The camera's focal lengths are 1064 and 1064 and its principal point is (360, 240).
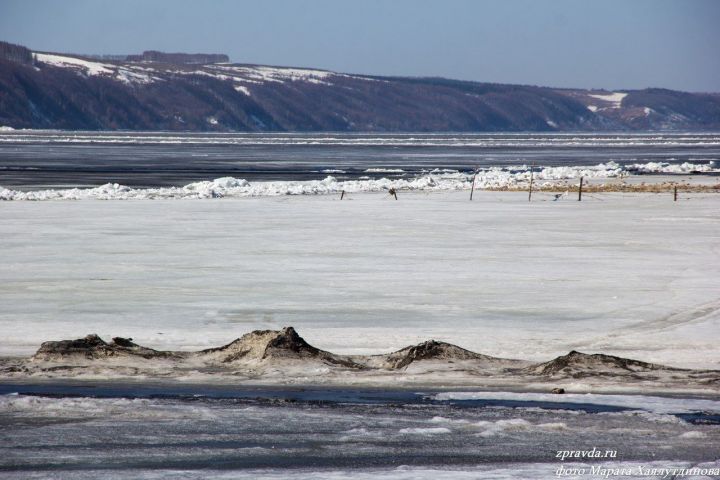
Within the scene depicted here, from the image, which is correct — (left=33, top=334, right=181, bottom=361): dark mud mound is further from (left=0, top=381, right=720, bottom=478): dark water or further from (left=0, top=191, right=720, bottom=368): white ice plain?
(left=0, top=381, right=720, bottom=478): dark water

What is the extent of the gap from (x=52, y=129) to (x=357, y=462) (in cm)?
18848

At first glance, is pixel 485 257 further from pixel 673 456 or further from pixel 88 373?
pixel 673 456

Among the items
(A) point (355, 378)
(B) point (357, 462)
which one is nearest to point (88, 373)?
(A) point (355, 378)

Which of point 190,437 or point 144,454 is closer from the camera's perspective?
point 144,454

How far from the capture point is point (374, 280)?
42.2 feet

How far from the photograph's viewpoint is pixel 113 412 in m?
6.60

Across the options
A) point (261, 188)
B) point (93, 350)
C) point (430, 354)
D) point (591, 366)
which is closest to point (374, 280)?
point (430, 354)

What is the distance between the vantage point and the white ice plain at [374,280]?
9.58 meters

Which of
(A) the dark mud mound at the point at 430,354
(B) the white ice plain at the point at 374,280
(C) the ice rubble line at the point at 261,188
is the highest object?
(A) the dark mud mound at the point at 430,354

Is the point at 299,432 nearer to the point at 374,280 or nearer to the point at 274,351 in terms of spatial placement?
the point at 274,351

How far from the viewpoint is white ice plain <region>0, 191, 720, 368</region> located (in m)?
9.58

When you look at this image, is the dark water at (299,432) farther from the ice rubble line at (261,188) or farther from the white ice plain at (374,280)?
the ice rubble line at (261,188)

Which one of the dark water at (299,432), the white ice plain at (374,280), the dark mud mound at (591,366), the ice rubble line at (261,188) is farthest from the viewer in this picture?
the ice rubble line at (261,188)

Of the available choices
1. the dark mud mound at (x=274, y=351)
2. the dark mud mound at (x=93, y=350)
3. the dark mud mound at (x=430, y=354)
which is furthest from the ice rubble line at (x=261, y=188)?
the dark mud mound at (x=430, y=354)
